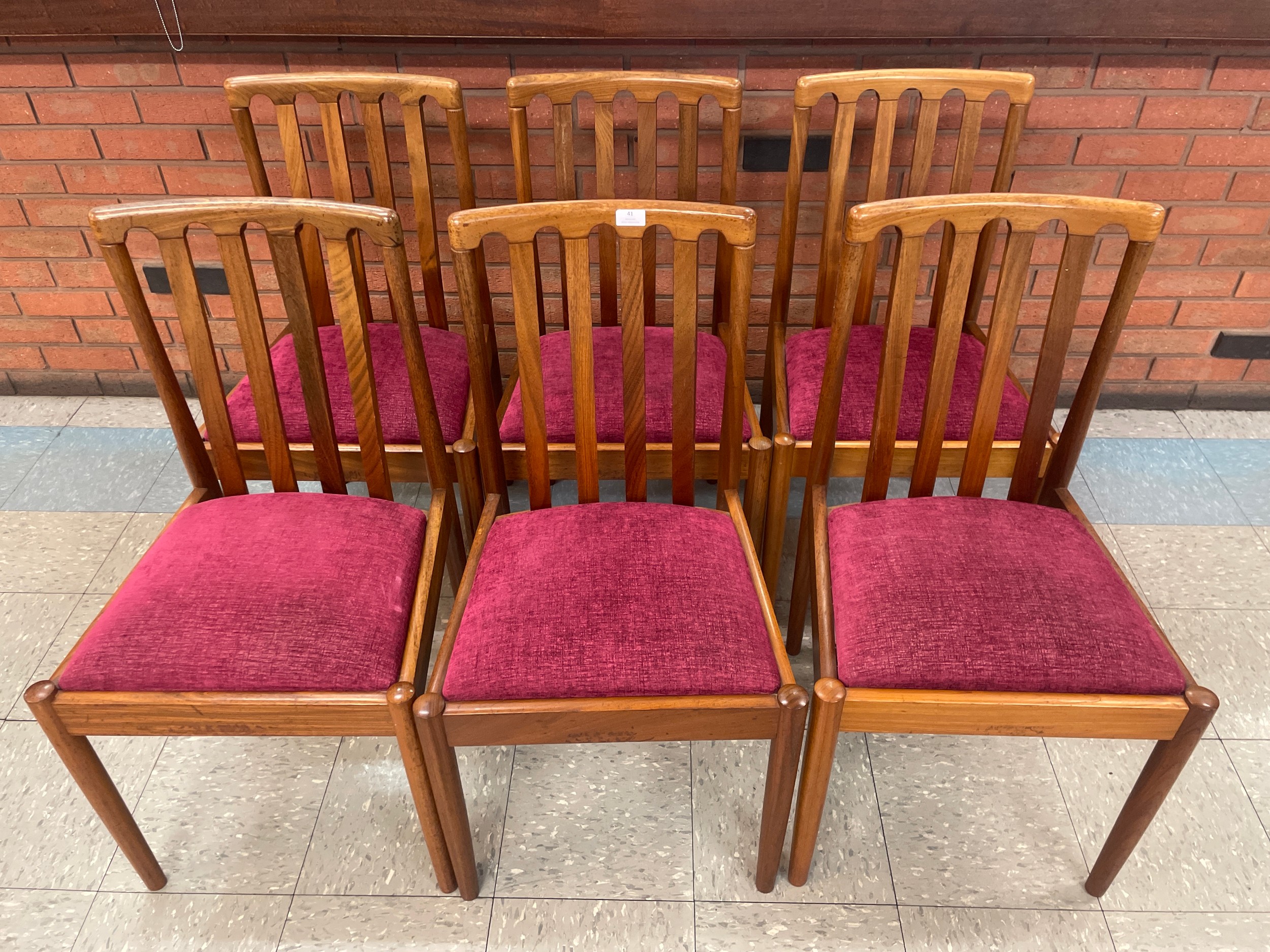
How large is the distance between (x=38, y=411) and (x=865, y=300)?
2358 millimetres

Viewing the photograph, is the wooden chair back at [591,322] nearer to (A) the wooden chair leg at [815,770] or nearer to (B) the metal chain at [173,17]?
(A) the wooden chair leg at [815,770]

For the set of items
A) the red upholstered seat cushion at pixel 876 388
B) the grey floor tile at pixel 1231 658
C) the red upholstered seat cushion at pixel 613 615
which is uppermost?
the red upholstered seat cushion at pixel 876 388

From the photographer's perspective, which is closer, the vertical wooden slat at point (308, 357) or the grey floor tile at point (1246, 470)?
the vertical wooden slat at point (308, 357)

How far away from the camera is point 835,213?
5.86 feet

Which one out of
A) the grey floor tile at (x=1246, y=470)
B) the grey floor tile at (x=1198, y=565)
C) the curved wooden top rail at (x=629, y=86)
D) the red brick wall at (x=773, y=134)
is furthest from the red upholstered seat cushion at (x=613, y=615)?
Answer: the grey floor tile at (x=1246, y=470)

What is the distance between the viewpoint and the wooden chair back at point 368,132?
171 cm

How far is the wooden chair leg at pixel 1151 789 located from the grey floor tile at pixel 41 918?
1.67 meters

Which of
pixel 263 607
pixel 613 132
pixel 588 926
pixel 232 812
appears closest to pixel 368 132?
pixel 613 132

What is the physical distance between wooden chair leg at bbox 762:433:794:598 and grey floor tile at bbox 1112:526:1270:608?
35.2 inches

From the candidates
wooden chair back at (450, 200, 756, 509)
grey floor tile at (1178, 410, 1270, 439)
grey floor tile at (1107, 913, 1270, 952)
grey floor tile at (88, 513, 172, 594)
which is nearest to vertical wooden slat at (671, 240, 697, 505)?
wooden chair back at (450, 200, 756, 509)

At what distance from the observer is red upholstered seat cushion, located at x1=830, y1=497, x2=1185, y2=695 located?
1.20 meters

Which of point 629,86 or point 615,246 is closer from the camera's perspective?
point 629,86

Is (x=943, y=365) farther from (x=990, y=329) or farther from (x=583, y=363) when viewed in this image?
(x=583, y=363)

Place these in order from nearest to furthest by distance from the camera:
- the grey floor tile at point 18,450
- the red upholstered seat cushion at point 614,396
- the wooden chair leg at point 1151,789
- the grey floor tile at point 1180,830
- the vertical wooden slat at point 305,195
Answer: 1. the wooden chair leg at point 1151,789
2. the grey floor tile at point 1180,830
3. the red upholstered seat cushion at point 614,396
4. the vertical wooden slat at point 305,195
5. the grey floor tile at point 18,450
